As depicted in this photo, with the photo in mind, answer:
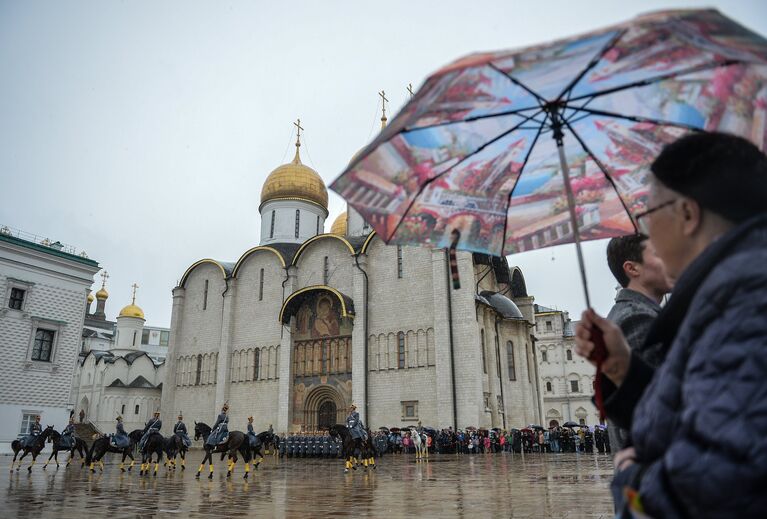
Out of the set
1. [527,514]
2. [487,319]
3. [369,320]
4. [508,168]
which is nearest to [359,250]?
[369,320]

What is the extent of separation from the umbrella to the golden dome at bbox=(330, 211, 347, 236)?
35770 mm

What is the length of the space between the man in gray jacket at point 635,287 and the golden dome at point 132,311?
179 feet

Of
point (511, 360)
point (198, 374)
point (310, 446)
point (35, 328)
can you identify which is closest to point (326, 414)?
point (310, 446)

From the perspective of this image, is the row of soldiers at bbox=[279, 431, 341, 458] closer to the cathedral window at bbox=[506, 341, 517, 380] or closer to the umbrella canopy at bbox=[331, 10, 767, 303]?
the cathedral window at bbox=[506, 341, 517, 380]

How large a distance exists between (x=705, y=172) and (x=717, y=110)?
58.8 inches

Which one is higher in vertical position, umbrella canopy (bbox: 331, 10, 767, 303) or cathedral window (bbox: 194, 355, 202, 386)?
cathedral window (bbox: 194, 355, 202, 386)

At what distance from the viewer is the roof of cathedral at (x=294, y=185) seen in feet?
121

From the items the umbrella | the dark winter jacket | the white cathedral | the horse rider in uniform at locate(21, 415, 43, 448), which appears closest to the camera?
the dark winter jacket

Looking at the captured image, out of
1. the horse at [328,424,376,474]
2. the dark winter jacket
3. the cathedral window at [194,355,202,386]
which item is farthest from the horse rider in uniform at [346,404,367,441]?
the cathedral window at [194,355,202,386]

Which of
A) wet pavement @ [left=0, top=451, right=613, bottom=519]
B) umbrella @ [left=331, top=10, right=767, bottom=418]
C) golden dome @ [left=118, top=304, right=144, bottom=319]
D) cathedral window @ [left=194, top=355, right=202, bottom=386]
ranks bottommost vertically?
wet pavement @ [left=0, top=451, right=613, bottom=519]

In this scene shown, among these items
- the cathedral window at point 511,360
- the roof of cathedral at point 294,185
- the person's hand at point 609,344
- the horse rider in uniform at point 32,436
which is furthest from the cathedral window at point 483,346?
the person's hand at point 609,344

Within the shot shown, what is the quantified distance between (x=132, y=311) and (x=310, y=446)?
3432cm

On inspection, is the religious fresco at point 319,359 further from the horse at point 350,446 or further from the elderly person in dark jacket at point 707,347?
the elderly person in dark jacket at point 707,347

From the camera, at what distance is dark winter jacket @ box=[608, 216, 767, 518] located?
107 centimetres
